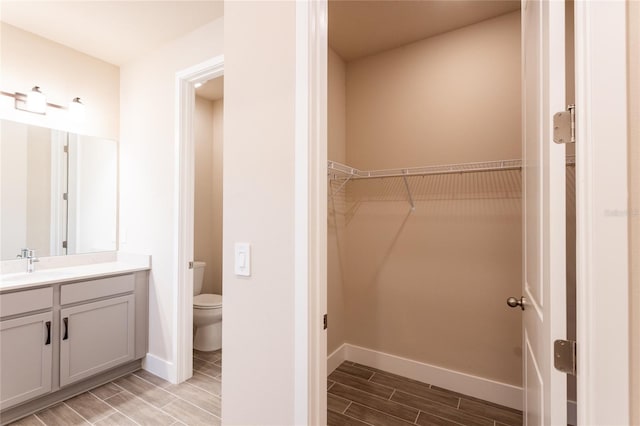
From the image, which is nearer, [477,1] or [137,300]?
[477,1]

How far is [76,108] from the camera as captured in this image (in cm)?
242

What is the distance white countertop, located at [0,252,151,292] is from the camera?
1908 mm

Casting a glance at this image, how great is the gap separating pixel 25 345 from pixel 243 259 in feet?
5.97

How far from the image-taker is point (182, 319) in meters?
2.30

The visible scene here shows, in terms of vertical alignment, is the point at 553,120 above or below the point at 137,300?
above

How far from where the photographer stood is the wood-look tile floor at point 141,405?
6.08 feet

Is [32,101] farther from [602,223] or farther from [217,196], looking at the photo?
[602,223]

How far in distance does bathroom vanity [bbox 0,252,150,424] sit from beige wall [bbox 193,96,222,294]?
3.61 feet

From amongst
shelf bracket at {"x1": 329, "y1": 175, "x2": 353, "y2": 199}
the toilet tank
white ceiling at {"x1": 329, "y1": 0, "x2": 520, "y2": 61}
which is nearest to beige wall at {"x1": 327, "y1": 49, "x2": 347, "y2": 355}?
shelf bracket at {"x1": 329, "y1": 175, "x2": 353, "y2": 199}

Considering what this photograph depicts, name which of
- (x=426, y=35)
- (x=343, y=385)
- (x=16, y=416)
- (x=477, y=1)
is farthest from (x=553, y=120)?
(x=16, y=416)

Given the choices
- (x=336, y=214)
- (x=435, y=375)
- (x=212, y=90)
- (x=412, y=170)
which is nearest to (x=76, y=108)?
(x=212, y=90)

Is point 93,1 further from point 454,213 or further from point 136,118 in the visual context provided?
point 454,213

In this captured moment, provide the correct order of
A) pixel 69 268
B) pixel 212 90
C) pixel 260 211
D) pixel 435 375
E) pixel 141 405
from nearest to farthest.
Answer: pixel 260 211 < pixel 141 405 < pixel 435 375 < pixel 69 268 < pixel 212 90

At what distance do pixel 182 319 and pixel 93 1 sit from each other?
2317 mm
